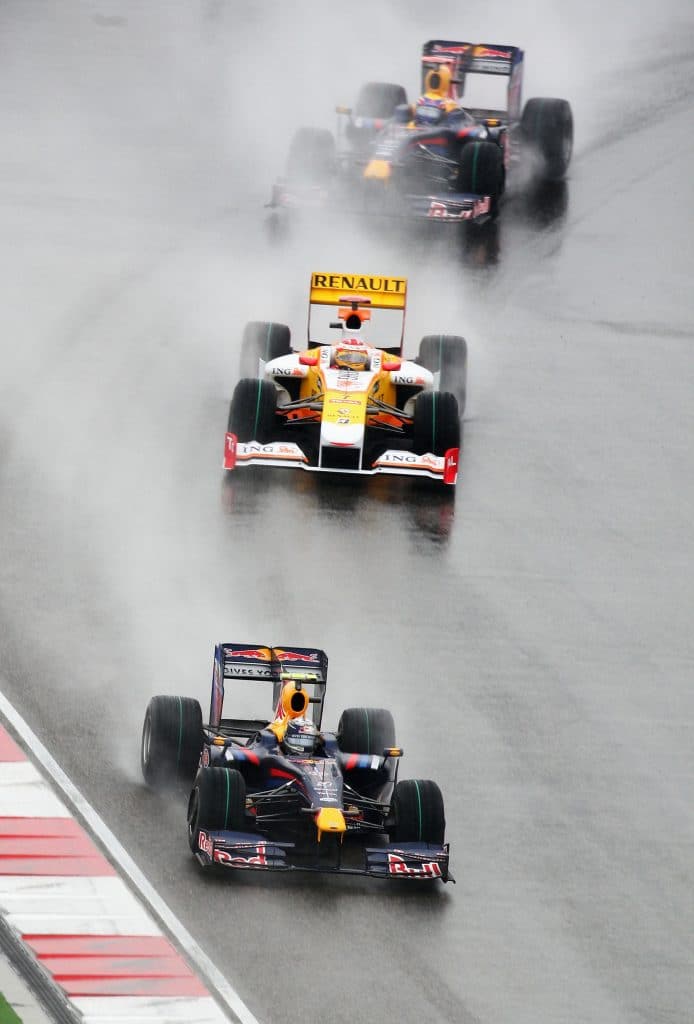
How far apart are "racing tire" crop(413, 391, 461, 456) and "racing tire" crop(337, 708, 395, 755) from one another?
8208 mm

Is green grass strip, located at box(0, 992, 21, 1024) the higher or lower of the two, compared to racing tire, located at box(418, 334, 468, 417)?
lower

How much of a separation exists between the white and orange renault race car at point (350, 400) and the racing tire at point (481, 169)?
786cm

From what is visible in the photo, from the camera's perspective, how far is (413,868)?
2028cm

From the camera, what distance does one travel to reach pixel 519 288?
38438 millimetres

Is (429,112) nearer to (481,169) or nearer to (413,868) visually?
(481,169)

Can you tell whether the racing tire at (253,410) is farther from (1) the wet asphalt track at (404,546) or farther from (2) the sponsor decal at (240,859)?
(2) the sponsor decal at (240,859)

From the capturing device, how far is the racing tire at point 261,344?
1273 inches

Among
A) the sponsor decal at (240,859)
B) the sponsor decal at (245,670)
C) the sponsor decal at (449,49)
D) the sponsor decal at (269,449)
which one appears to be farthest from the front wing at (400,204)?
the sponsor decal at (240,859)

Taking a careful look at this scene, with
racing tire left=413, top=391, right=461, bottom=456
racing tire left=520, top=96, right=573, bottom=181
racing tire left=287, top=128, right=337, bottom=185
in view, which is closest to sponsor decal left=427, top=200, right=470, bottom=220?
racing tire left=287, top=128, right=337, bottom=185

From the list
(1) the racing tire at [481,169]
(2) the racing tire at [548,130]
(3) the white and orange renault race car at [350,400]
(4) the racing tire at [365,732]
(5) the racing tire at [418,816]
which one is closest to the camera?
(5) the racing tire at [418,816]

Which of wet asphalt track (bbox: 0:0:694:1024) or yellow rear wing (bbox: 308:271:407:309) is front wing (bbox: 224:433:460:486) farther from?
yellow rear wing (bbox: 308:271:407:309)

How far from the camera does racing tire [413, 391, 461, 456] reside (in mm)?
29859

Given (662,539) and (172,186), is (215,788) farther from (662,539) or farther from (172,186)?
(172,186)

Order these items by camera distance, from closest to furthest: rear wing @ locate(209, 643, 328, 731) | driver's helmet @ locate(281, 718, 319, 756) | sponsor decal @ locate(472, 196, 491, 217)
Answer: driver's helmet @ locate(281, 718, 319, 756) < rear wing @ locate(209, 643, 328, 731) < sponsor decal @ locate(472, 196, 491, 217)
